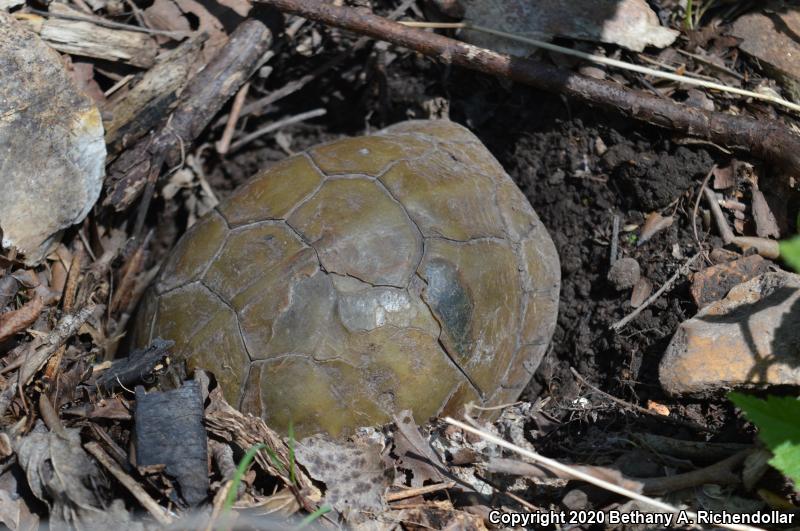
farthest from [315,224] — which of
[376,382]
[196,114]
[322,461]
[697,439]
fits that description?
[697,439]

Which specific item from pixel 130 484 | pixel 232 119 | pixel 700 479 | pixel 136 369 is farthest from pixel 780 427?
pixel 232 119

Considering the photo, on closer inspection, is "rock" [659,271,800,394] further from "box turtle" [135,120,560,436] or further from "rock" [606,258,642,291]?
"box turtle" [135,120,560,436]

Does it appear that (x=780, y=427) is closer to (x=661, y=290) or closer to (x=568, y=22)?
(x=661, y=290)

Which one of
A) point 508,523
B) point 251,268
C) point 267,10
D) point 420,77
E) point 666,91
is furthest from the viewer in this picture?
point 420,77

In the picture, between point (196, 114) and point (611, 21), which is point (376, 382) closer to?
point (196, 114)

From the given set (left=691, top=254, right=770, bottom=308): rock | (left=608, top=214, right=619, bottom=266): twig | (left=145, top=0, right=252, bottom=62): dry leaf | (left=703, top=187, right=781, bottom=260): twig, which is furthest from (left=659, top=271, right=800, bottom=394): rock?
(left=145, top=0, right=252, bottom=62): dry leaf

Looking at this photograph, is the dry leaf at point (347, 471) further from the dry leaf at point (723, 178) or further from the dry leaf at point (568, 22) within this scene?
the dry leaf at point (568, 22)
